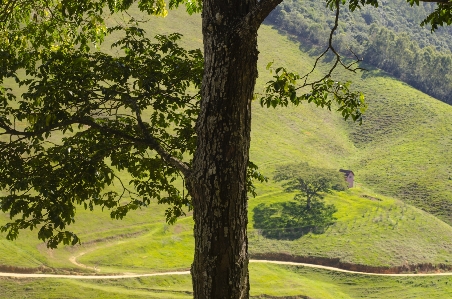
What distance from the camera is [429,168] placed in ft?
271

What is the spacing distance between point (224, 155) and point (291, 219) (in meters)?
60.6

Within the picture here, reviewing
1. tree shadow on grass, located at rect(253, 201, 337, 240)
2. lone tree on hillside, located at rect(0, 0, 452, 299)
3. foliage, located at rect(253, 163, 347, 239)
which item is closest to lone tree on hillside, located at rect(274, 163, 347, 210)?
foliage, located at rect(253, 163, 347, 239)

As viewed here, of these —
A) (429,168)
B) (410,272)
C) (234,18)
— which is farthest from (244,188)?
(429,168)

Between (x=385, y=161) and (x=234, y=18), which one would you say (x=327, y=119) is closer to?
(x=385, y=161)

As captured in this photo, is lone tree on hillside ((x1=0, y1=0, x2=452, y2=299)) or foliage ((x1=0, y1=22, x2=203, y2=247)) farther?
foliage ((x1=0, y1=22, x2=203, y2=247))

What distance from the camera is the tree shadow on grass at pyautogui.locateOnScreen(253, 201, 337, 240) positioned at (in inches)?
2421

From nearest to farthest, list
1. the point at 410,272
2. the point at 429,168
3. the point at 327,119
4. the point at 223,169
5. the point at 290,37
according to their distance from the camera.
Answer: the point at 223,169 → the point at 410,272 → the point at 429,168 → the point at 327,119 → the point at 290,37

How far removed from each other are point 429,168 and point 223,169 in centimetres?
8373

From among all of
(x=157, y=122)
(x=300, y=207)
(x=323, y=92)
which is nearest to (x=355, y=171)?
(x=300, y=207)

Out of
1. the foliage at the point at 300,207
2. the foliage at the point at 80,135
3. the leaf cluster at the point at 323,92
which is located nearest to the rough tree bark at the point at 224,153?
the foliage at the point at 80,135

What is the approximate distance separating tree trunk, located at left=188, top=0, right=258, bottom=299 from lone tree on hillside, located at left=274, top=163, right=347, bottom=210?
64.6 meters

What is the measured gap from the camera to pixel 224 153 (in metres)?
5.13

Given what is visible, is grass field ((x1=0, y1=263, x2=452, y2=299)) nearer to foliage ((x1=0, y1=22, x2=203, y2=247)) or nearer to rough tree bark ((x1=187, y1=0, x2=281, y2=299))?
foliage ((x1=0, y1=22, x2=203, y2=247))

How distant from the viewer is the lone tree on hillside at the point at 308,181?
70.4 meters
